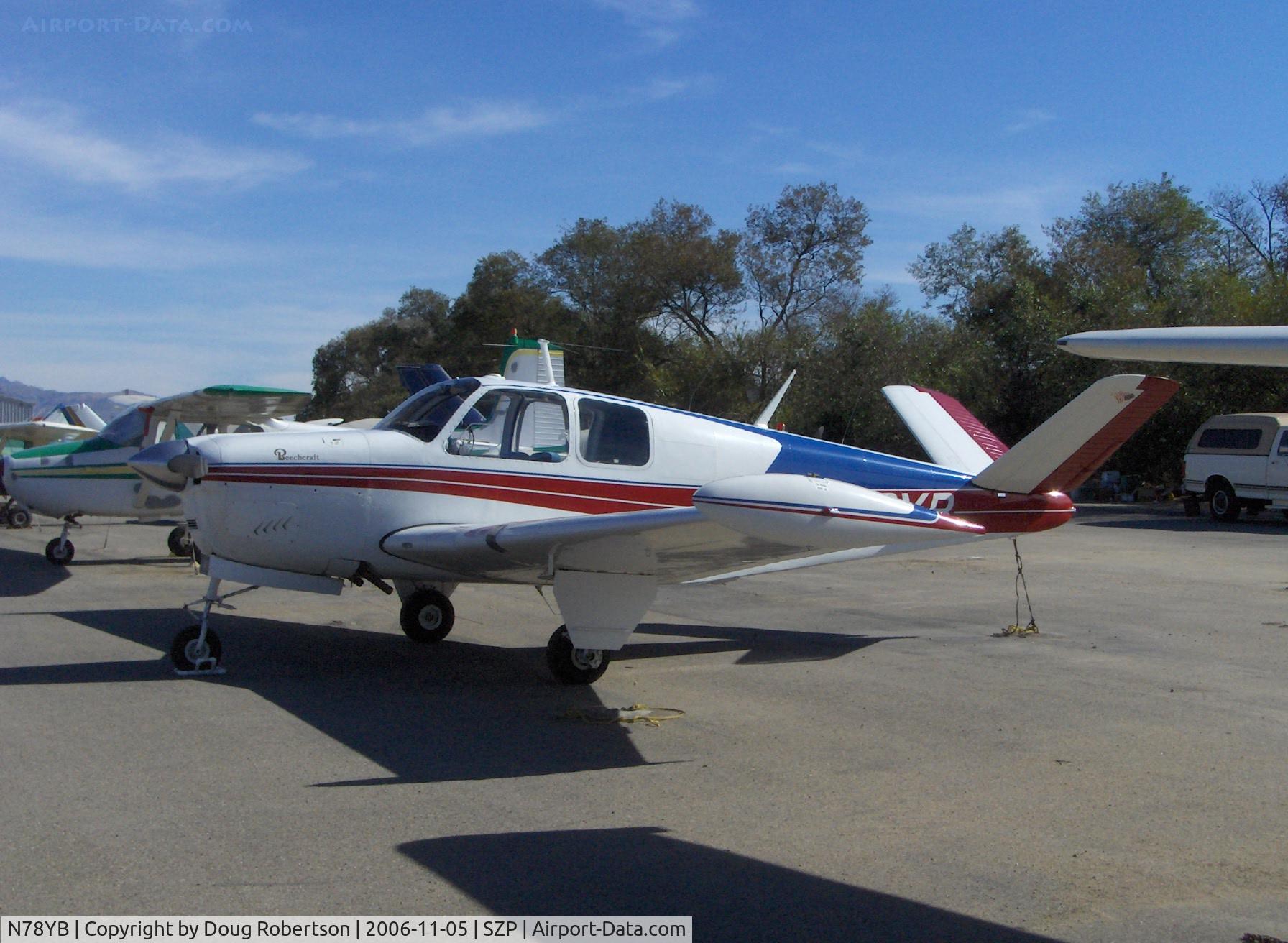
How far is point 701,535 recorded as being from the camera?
6090 mm

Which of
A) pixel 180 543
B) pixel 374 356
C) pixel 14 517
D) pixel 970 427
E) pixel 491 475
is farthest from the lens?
pixel 374 356

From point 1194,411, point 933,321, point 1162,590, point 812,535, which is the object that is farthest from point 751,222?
point 812,535

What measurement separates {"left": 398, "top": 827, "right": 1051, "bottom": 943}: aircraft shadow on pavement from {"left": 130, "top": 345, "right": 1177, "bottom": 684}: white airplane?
2.20 metres

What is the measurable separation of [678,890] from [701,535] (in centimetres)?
252

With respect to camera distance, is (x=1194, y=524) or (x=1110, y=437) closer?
(x=1110, y=437)

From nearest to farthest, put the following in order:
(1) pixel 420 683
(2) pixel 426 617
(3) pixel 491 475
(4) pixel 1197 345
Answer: (4) pixel 1197 345
(1) pixel 420 683
(3) pixel 491 475
(2) pixel 426 617

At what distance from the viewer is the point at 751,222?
41344 millimetres

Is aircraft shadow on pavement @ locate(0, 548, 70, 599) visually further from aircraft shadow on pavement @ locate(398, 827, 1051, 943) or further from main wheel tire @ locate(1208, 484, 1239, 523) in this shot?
main wheel tire @ locate(1208, 484, 1239, 523)

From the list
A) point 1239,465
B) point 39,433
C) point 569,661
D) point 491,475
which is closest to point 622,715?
point 569,661

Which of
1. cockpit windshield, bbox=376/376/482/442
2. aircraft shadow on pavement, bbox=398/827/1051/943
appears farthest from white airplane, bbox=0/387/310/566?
aircraft shadow on pavement, bbox=398/827/1051/943

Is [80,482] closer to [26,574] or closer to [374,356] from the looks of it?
[26,574]

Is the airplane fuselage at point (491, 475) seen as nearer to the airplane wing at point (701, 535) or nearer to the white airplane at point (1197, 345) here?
the airplane wing at point (701, 535)

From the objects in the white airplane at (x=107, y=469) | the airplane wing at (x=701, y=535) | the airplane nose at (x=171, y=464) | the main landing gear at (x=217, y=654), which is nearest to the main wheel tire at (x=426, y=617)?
the airplane wing at (x=701, y=535)

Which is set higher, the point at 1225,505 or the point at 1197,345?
the point at 1197,345
